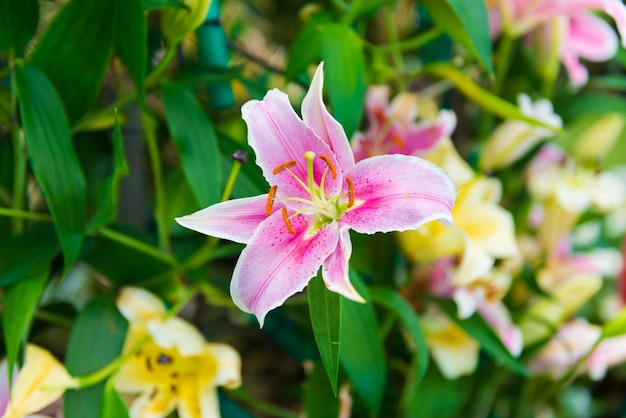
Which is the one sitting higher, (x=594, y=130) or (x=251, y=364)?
(x=594, y=130)

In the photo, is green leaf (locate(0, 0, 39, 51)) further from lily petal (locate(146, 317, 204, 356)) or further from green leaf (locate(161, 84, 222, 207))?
lily petal (locate(146, 317, 204, 356))

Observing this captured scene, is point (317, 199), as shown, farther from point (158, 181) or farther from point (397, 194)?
point (158, 181)

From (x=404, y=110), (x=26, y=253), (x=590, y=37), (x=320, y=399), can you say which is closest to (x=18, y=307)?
(x=26, y=253)

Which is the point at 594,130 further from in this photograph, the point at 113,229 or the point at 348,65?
the point at 113,229

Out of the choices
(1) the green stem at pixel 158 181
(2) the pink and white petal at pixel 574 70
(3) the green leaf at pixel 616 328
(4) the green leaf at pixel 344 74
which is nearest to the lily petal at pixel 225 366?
(1) the green stem at pixel 158 181

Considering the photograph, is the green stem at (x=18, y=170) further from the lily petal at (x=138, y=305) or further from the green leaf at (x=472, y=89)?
the green leaf at (x=472, y=89)

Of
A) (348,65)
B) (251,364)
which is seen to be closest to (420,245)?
(348,65)
